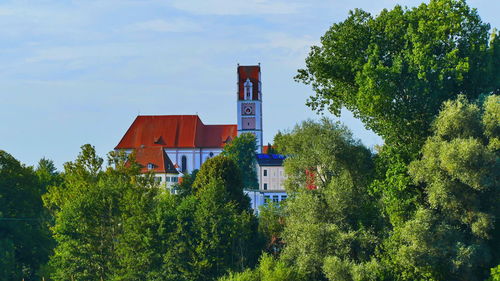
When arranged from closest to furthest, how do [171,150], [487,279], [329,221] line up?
[487,279], [329,221], [171,150]

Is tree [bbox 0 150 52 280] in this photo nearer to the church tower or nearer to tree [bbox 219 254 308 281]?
tree [bbox 219 254 308 281]

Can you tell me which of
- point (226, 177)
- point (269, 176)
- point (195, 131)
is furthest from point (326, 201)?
point (195, 131)

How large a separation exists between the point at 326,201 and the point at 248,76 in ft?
405

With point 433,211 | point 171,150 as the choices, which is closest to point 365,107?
point 433,211

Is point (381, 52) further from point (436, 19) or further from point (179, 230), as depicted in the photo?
point (179, 230)

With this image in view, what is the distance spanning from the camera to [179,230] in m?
50.1

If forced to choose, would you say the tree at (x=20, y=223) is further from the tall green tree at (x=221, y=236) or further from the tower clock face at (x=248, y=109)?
the tower clock face at (x=248, y=109)

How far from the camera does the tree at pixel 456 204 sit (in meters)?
44.2

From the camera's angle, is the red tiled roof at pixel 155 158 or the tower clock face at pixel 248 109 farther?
the tower clock face at pixel 248 109

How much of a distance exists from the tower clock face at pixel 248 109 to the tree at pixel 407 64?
375 ft

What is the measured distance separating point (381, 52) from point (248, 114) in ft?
387

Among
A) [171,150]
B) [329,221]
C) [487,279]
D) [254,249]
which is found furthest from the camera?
[171,150]

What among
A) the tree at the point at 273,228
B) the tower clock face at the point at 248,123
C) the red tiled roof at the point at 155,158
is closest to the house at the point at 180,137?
the tower clock face at the point at 248,123

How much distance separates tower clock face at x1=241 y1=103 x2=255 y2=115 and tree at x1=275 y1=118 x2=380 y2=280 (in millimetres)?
115524
